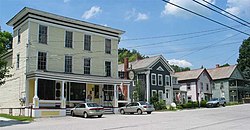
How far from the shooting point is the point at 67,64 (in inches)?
1410

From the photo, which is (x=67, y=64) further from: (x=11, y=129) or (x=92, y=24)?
(x=11, y=129)

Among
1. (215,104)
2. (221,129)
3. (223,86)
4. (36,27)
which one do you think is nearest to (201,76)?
(223,86)

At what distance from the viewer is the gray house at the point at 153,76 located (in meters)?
51.2

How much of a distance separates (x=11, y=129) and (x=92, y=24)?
2176cm

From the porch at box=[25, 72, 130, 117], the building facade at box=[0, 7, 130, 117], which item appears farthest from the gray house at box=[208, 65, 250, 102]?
the building facade at box=[0, 7, 130, 117]

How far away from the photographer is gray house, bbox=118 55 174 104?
5116cm

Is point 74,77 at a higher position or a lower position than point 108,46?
lower

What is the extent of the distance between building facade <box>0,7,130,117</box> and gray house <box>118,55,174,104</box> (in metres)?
10.1

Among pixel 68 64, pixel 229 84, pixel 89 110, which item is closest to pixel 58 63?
pixel 68 64

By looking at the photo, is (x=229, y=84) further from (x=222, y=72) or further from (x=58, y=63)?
(x=58, y=63)

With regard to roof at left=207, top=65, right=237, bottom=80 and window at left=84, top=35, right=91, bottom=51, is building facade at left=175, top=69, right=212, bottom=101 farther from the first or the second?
window at left=84, top=35, right=91, bottom=51

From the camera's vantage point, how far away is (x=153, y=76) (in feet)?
172

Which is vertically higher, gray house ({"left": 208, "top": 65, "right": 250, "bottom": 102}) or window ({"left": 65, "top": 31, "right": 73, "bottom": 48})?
window ({"left": 65, "top": 31, "right": 73, "bottom": 48})

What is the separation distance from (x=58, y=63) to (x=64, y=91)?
3.28 m
